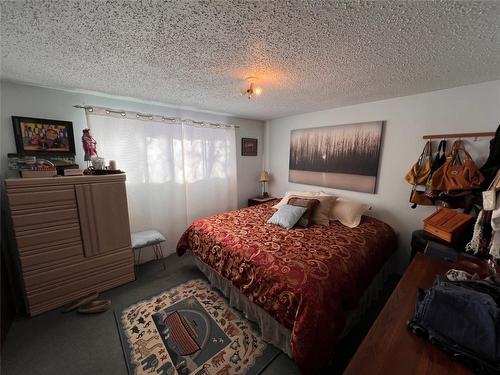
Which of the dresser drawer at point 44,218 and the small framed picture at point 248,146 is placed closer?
the dresser drawer at point 44,218

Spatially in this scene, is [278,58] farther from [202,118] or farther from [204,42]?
[202,118]

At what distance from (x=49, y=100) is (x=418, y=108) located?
408 centimetres

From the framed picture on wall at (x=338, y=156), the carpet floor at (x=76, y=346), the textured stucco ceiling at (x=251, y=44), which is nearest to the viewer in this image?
the textured stucco ceiling at (x=251, y=44)

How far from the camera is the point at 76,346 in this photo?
59.8 inches

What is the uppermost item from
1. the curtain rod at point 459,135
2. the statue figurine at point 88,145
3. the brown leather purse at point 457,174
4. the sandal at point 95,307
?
the curtain rod at point 459,135

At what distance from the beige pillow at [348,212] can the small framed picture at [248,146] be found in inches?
76.0

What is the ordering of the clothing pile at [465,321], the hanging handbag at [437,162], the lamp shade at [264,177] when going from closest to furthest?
the clothing pile at [465,321] → the hanging handbag at [437,162] → the lamp shade at [264,177]

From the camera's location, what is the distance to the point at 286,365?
1405 mm

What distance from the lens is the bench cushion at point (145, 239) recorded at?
231 centimetres

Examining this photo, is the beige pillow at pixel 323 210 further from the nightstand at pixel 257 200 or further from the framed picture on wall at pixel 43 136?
the framed picture on wall at pixel 43 136

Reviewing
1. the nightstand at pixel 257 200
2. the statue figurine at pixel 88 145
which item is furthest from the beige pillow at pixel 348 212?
the statue figurine at pixel 88 145

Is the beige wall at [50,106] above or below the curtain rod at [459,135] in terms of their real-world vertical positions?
above

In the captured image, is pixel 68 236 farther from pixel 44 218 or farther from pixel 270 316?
pixel 270 316

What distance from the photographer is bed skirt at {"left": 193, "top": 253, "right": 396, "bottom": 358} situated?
1508 mm
